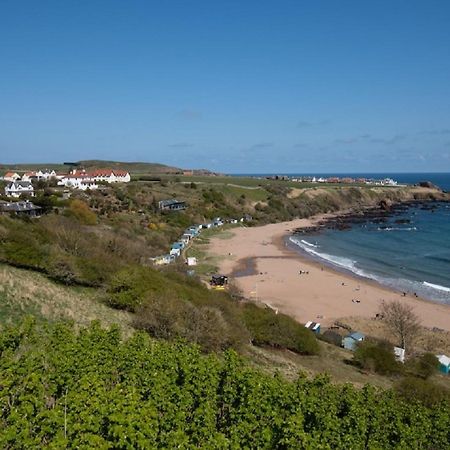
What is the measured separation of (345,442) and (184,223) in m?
75.4

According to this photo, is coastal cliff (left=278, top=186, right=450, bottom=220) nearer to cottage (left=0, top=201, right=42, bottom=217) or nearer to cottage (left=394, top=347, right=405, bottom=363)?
cottage (left=0, top=201, right=42, bottom=217)

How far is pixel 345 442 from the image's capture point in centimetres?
1205

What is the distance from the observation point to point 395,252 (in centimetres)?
7019

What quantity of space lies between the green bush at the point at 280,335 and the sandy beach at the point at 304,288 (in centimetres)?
1271

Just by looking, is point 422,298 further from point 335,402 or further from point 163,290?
point 335,402

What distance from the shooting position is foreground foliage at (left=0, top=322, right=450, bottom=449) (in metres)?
9.98

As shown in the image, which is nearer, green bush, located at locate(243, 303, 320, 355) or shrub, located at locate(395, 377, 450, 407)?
shrub, located at locate(395, 377, 450, 407)

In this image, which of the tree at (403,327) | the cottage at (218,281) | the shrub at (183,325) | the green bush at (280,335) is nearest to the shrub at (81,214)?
the cottage at (218,281)

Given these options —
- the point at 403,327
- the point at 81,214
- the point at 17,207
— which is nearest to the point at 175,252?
the point at 81,214

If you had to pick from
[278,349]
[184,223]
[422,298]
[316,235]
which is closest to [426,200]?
[316,235]

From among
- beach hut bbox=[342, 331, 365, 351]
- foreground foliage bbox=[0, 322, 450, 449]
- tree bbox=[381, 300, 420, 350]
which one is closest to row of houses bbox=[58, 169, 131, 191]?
beach hut bbox=[342, 331, 365, 351]

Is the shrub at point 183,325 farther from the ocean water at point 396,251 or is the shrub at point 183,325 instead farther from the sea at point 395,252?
the ocean water at point 396,251

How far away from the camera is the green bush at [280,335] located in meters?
26.3

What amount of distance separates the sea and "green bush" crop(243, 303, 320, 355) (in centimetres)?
2503
